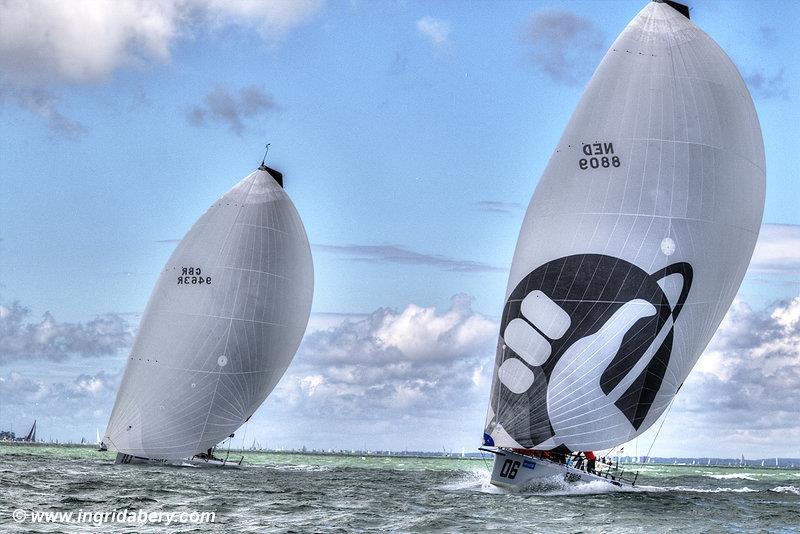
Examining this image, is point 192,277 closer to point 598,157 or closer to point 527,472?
point 527,472

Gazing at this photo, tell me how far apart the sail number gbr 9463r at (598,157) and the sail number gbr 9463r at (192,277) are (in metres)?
21.4

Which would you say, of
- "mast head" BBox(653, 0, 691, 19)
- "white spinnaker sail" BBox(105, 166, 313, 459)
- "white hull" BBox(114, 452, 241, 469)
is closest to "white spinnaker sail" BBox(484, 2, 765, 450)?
"mast head" BBox(653, 0, 691, 19)

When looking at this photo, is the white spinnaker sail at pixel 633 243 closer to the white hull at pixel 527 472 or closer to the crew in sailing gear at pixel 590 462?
the white hull at pixel 527 472

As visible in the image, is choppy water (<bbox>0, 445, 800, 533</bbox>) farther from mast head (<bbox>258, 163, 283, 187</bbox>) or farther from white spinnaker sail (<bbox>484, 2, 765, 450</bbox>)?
mast head (<bbox>258, 163, 283, 187</bbox>)

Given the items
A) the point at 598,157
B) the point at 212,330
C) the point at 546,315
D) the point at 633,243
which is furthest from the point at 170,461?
the point at 598,157

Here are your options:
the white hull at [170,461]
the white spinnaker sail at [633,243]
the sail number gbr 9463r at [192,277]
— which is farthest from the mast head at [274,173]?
the white spinnaker sail at [633,243]

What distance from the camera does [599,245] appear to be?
108ft

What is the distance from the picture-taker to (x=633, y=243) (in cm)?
3288

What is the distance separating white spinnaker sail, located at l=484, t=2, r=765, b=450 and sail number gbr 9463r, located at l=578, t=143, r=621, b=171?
41mm

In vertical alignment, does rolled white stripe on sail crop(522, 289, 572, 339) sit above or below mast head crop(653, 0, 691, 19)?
below

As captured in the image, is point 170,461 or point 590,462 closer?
point 590,462

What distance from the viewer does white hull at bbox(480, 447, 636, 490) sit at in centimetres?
3353

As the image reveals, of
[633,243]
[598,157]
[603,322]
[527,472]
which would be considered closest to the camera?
[633,243]

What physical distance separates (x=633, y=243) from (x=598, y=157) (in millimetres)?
3136
